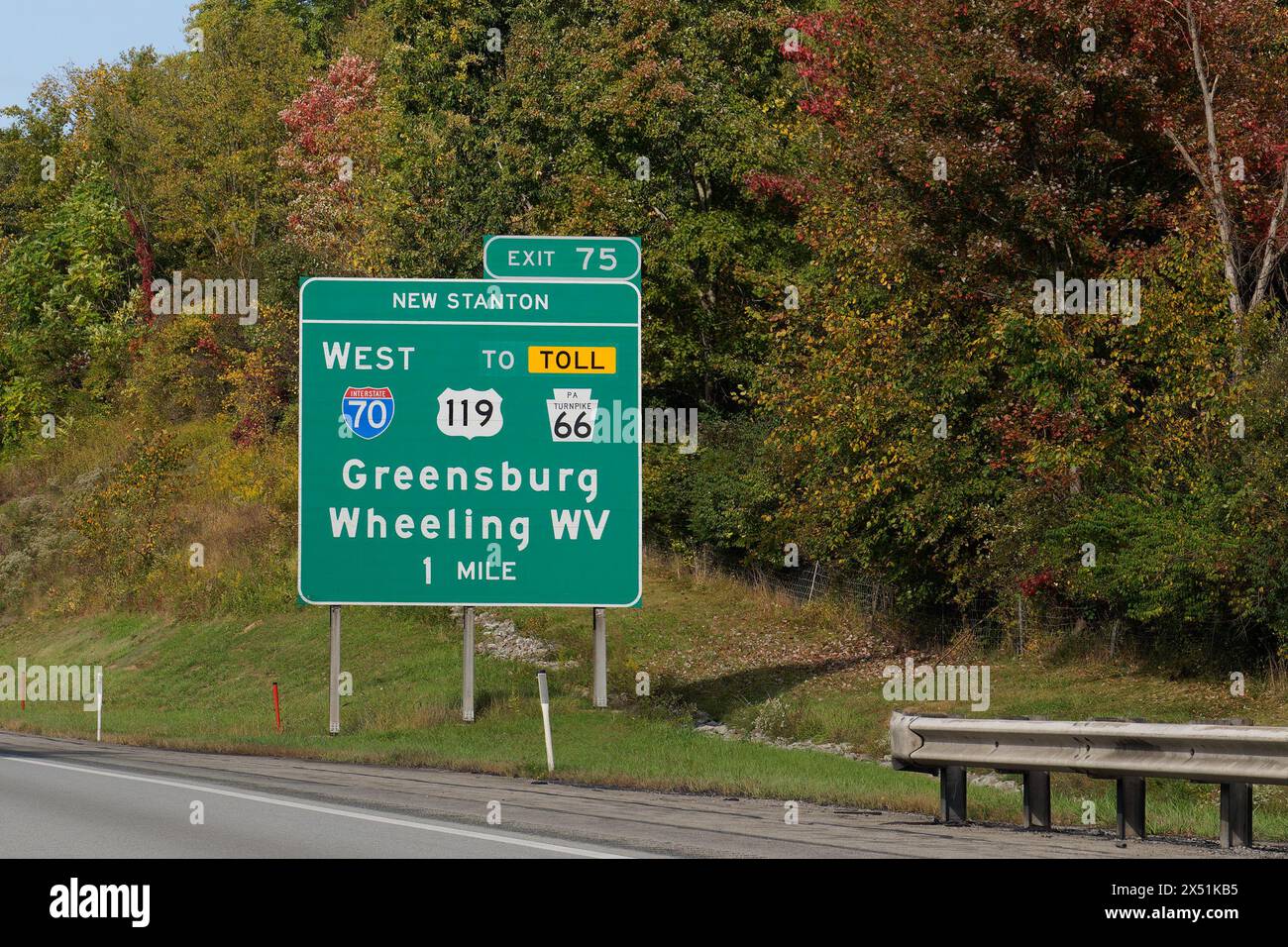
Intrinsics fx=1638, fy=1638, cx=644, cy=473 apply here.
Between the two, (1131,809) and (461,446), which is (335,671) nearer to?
(461,446)

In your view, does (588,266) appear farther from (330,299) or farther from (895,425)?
(895,425)

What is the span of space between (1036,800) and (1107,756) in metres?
1.35

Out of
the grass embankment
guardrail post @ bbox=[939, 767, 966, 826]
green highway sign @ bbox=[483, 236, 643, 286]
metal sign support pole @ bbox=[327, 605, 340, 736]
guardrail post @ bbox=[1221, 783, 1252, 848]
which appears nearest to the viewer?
guardrail post @ bbox=[1221, 783, 1252, 848]

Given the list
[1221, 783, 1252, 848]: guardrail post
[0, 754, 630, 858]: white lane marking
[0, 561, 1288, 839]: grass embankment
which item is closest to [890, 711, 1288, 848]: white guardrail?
[1221, 783, 1252, 848]: guardrail post

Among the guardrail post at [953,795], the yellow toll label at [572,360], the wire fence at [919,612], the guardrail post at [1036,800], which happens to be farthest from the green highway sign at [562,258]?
the guardrail post at [1036,800]

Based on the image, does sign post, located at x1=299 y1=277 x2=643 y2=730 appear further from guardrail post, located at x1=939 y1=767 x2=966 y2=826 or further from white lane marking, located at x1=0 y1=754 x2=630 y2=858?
guardrail post, located at x1=939 y1=767 x2=966 y2=826

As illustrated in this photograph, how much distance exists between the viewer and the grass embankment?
1980 cm

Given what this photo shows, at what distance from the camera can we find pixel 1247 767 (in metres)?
11.3

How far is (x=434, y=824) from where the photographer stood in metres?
13.4

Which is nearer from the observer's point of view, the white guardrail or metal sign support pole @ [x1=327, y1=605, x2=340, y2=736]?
the white guardrail

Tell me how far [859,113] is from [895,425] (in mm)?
5996

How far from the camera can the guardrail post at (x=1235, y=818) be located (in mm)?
11836

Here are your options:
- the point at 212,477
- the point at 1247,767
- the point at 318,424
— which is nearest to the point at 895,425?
the point at 318,424
